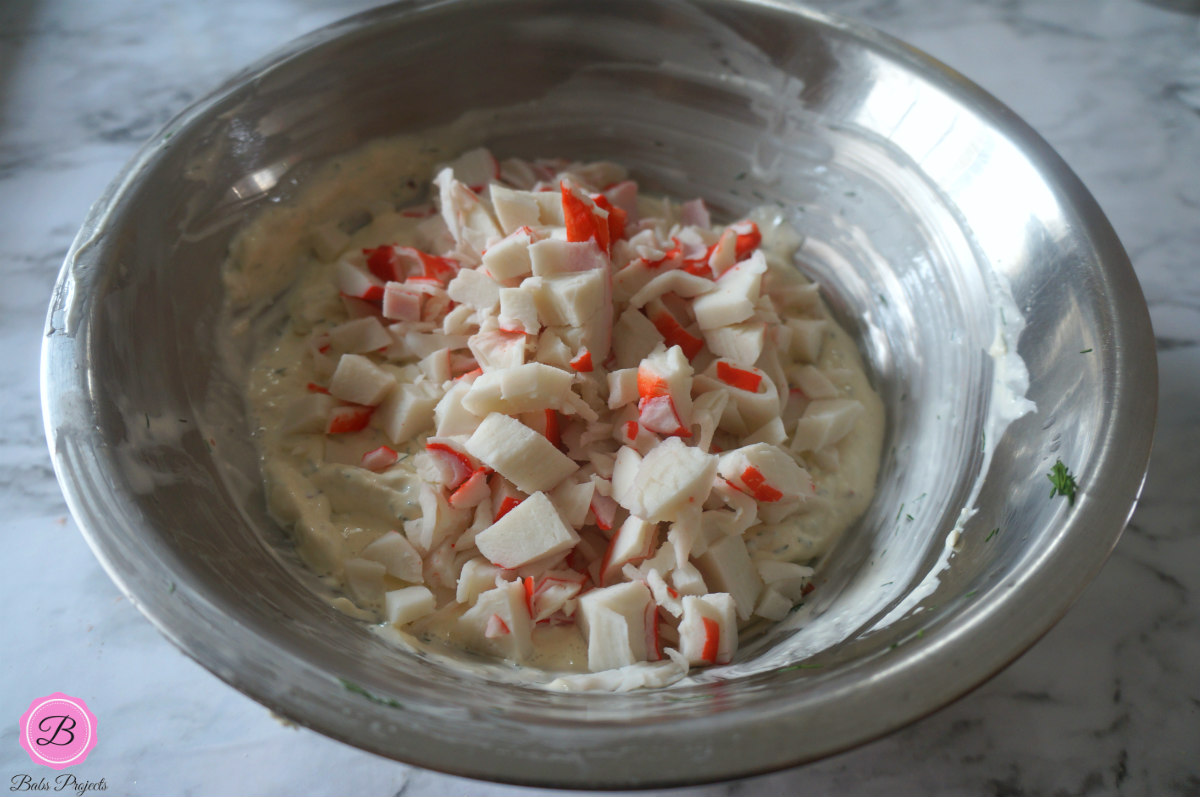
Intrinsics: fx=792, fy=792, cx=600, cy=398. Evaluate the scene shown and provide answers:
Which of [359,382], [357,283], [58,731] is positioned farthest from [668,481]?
[58,731]

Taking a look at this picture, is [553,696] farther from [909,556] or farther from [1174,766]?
[1174,766]

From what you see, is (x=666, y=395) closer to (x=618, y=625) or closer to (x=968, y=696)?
(x=618, y=625)

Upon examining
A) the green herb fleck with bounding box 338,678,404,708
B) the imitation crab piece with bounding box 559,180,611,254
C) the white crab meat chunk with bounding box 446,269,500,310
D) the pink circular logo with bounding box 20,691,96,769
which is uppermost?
the imitation crab piece with bounding box 559,180,611,254

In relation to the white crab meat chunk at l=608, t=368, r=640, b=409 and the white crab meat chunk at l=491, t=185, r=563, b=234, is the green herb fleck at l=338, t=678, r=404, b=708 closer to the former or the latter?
the white crab meat chunk at l=608, t=368, r=640, b=409

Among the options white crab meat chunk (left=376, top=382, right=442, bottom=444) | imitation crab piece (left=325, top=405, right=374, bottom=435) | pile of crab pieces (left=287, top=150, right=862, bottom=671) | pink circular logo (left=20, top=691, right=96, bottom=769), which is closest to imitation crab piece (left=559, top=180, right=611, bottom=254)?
pile of crab pieces (left=287, top=150, right=862, bottom=671)

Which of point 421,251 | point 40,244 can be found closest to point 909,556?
point 421,251

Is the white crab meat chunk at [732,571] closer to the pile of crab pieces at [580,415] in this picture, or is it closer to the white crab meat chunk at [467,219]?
the pile of crab pieces at [580,415]
